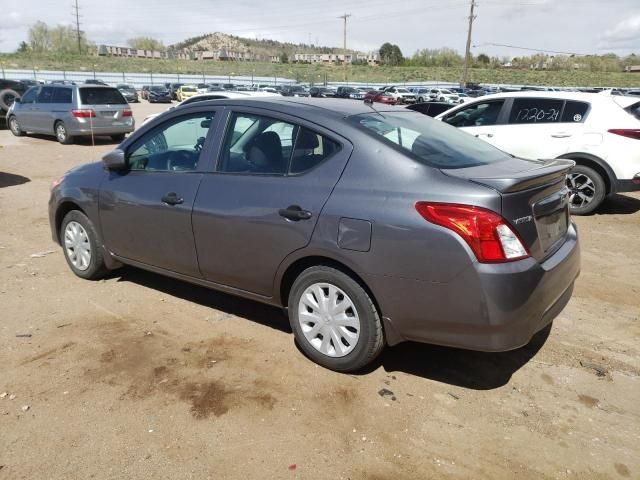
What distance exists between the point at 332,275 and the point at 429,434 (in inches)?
39.8

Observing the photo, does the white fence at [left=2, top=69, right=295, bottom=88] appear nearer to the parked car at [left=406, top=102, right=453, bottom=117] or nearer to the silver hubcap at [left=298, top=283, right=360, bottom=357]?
the parked car at [left=406, top=102, right=453, bottom=117]

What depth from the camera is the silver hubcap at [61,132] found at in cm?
1479

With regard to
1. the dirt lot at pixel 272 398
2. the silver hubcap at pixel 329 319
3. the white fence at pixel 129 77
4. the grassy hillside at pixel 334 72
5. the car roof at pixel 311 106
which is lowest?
the dirt lot at pixel 272 398

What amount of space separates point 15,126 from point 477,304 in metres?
17.6

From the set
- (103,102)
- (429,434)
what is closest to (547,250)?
(429,434)

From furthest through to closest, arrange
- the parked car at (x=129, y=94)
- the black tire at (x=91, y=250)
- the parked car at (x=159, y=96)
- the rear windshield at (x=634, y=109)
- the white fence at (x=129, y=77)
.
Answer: the white fence at (x=129, y=77), the parked car at (x=159, y=96), the parked car at (x=129, y=94), the rear windshield at (x=634, y=109), the black tire at (x=91, y=250)

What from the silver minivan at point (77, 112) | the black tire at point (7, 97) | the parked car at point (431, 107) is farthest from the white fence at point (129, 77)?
the parked car at point (431, 107)

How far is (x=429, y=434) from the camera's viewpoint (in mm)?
2785

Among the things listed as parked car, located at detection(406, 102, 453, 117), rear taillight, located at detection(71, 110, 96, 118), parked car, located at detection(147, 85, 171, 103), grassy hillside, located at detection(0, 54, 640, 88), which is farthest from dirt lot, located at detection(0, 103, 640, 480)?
grassy hillside, located at detection(0, 54, 640, 88)

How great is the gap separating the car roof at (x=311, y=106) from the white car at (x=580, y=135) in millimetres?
4574

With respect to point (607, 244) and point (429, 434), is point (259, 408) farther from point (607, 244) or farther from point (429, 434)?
point (607, 244)

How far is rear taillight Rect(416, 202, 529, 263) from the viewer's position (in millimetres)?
2686

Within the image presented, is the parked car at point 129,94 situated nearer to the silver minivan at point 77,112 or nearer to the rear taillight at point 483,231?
the silver minivan at point 77,112

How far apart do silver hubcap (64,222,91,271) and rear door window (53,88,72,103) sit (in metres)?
11.6
